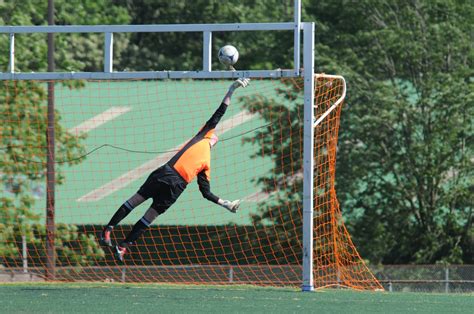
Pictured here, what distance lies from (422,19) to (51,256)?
12307mm

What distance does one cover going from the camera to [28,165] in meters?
Answer: 26.2

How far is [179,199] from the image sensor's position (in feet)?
90.0

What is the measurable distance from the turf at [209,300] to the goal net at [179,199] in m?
5.63

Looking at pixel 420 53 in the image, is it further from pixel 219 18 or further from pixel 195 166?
pixel 195 166

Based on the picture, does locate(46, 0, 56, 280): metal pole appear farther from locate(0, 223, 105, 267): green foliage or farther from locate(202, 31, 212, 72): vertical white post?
locate(202, 31, 212, 72): vertical white post

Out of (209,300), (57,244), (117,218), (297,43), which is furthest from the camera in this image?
(57,244)

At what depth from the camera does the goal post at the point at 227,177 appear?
53.1ft

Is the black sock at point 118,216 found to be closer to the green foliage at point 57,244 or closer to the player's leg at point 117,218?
the player's leg at point 117,218

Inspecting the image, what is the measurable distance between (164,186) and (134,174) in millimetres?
17608

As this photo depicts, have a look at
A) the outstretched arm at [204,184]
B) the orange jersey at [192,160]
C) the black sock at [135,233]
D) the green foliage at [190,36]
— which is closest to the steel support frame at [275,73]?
the orange jersey at [192,160]

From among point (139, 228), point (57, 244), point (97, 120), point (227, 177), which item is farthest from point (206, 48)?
point (97, 120)

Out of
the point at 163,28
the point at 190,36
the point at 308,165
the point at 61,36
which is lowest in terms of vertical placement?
the point at 308,165

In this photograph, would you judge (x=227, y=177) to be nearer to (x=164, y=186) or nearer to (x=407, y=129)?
(x=407, y=129)

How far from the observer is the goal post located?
16.2 m
